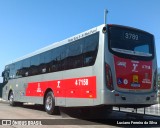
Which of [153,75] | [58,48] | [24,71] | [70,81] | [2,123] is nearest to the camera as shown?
[2,123]

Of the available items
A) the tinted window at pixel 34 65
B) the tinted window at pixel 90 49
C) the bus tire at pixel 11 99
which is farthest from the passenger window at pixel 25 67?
the tinted window at pixel 90 49

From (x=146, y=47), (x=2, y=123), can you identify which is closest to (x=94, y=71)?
(x=146, y=47)

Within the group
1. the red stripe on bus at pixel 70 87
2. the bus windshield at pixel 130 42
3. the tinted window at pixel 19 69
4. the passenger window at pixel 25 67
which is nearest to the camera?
the bus windshield at pixel 130 42

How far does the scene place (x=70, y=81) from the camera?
13.1 m

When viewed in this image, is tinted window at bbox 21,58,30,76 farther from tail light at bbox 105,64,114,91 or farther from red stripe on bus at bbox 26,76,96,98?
tail light at bbox 105,64,114,91

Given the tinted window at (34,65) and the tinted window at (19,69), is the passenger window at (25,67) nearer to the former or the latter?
the tinted window at (19,69)

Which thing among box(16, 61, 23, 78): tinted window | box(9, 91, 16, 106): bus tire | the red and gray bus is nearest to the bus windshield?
the red and gray bus

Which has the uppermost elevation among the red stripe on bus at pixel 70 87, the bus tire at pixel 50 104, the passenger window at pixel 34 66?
the passenger window at pixel 34 66

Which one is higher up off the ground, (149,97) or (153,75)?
(153,75)

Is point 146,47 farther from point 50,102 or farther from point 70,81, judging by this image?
point 50,102

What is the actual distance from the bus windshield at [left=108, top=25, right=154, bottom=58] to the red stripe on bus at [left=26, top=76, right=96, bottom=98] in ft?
4.76

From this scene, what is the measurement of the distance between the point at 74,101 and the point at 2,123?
3023 millimetres

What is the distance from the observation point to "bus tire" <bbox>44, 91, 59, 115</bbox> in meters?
14.6

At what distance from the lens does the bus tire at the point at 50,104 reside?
573 inches
